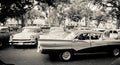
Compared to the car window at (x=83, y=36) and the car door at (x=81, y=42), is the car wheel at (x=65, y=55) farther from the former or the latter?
the car window at (x=83, y=36)

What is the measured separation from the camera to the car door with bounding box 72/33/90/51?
959cm

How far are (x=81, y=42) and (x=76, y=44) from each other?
27cm

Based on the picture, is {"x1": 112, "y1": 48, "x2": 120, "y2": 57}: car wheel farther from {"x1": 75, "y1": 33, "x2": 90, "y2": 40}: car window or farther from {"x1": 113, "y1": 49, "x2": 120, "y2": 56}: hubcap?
{"x1": 75, "y1": 33, "x2": 90, "y2": 40}: car window

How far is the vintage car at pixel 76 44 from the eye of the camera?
927cm

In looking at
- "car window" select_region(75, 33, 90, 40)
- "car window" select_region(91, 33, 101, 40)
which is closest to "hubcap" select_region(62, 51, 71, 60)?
"car window" select_region(75, 33, 90, 40)

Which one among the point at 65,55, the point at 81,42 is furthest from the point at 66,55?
the point at 81,42

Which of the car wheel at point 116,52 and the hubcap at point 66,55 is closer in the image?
the hubcap at point 66,55

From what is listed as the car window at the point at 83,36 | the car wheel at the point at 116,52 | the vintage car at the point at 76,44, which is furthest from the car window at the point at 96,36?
the car wheel at the point at 116,52

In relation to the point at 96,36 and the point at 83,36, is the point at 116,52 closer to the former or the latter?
the point at 96,36

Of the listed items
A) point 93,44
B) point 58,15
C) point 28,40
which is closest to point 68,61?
point 93,44

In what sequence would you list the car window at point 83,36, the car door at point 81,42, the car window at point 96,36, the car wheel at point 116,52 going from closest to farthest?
the car door at point 81,42 < the car window at point 83,36 < the car window at point 96,36 < the car wheel at point 116,52

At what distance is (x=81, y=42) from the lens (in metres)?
9.66

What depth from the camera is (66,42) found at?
949 cm

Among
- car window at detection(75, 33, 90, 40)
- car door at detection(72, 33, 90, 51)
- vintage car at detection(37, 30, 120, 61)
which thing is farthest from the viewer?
car window at detection(75, 33, 90, 40)
